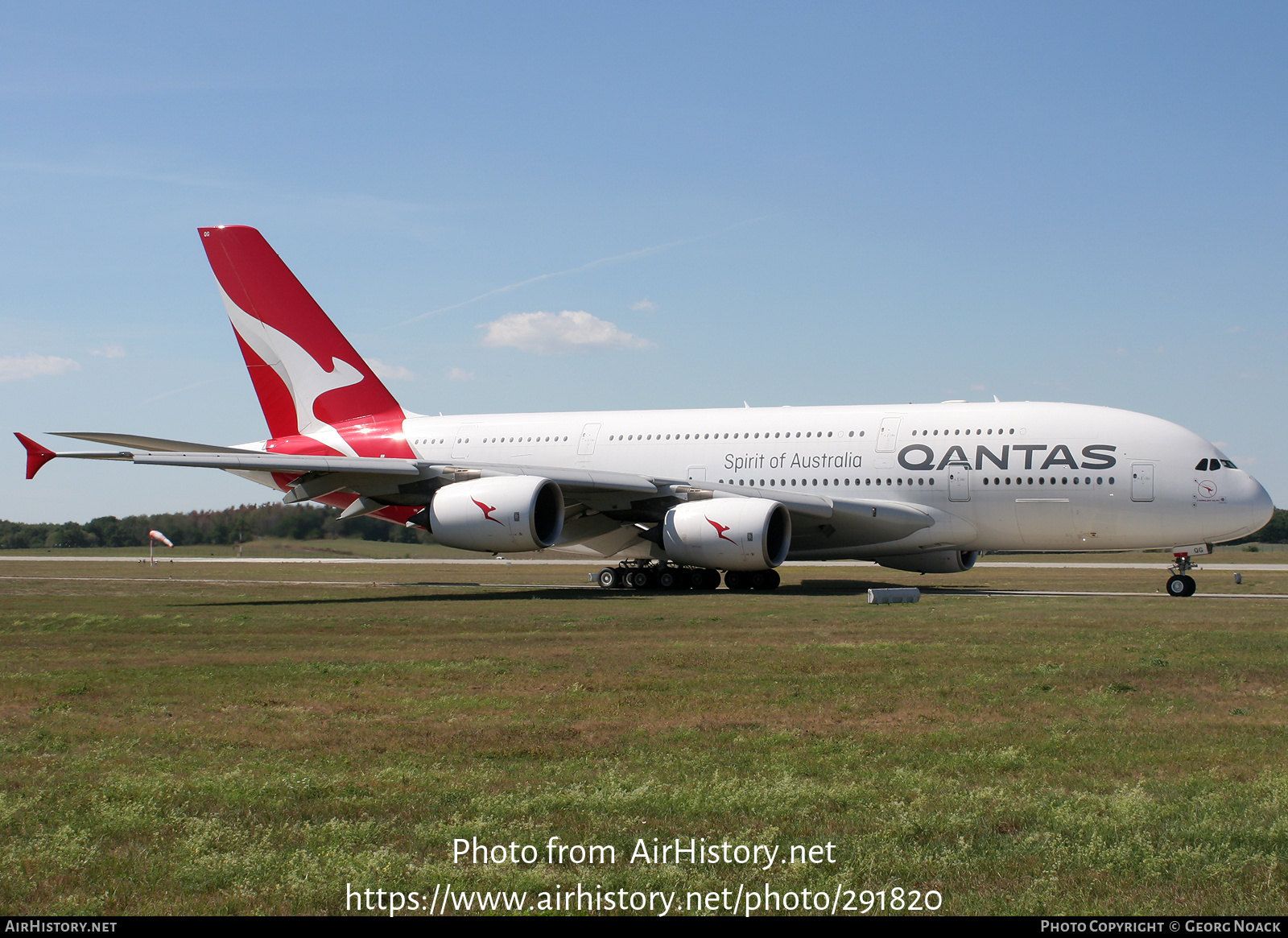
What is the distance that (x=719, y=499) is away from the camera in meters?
24.7

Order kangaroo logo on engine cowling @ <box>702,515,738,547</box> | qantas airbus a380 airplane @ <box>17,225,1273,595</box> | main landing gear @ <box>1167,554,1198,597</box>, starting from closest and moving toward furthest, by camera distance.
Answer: main landing gear @ <box>1167,554,1198,597</box>
qantas airbus a380 airplane @ <box>17,225,1273,595</box>
kangaroo logo on engine cowling @ <box>702,515,738,547</box>

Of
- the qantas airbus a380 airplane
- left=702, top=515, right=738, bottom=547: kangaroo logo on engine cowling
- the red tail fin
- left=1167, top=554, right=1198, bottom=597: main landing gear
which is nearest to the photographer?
left=1167, top=554, right=1198, bottom=597: main landing gear

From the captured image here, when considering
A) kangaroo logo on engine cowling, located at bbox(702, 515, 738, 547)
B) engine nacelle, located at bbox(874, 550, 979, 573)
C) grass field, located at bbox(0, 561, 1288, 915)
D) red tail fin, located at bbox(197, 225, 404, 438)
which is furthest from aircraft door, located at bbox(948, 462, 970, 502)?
red tail fin, located at bbox(197, 225, 404, 438)

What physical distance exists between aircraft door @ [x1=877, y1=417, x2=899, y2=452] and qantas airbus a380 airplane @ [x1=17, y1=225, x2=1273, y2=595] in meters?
0.05

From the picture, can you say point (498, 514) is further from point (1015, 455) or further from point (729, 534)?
point (1015, 455)

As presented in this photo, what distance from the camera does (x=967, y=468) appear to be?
81.2ft

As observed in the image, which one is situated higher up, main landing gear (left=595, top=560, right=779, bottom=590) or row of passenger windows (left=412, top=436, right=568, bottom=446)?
row of passenger windows (left=412, top=436, right=568, bottom=446)

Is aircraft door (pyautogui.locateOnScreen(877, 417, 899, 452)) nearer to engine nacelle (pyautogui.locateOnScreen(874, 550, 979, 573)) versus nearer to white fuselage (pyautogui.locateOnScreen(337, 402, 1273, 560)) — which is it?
white fuselage (pyautogui.locateOnScreen(337, 402, 1273, 560))

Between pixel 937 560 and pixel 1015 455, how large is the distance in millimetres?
3589

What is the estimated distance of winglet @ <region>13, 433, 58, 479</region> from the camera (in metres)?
23.5

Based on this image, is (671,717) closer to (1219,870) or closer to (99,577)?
(1219,870)

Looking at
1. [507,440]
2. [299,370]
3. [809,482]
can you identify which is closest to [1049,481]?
[809,482]

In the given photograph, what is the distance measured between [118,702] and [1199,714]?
28.8ft

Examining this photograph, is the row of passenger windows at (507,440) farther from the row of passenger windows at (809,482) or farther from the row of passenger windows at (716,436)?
the row of passenger windows at (809,482)
